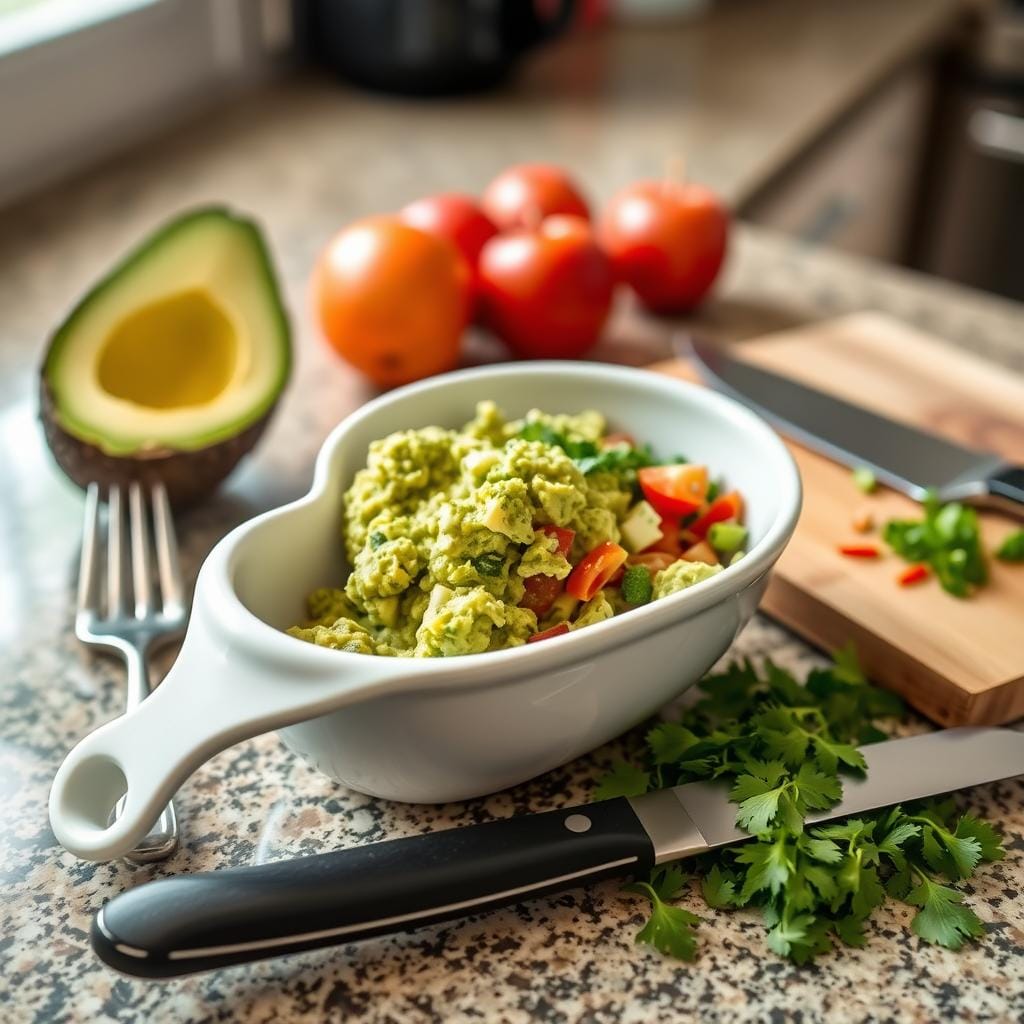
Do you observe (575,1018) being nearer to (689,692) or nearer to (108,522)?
(689,692)

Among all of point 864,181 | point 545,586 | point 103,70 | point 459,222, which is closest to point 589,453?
point 545,586

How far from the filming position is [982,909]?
0.71m

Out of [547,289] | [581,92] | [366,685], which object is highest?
[366,685]

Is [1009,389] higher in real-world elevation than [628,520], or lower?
lower

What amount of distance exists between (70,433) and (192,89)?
44.0 inches

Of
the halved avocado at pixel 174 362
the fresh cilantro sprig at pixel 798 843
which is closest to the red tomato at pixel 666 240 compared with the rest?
the halved avocado at pixel 174 362

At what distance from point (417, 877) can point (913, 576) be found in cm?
49

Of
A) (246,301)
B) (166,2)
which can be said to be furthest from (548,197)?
(166,2)

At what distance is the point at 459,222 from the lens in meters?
1.32

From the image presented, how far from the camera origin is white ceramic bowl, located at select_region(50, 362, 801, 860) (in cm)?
61

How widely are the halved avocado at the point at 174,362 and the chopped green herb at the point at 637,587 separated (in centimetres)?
37

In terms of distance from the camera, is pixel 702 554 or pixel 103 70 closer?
pixel 702 554

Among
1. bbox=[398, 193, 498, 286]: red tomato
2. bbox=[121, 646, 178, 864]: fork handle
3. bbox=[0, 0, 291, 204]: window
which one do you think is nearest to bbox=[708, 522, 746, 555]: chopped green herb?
bbox=[121, 646, 178, 864]: fork handle

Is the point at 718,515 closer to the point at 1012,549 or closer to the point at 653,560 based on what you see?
the point at 653,560
